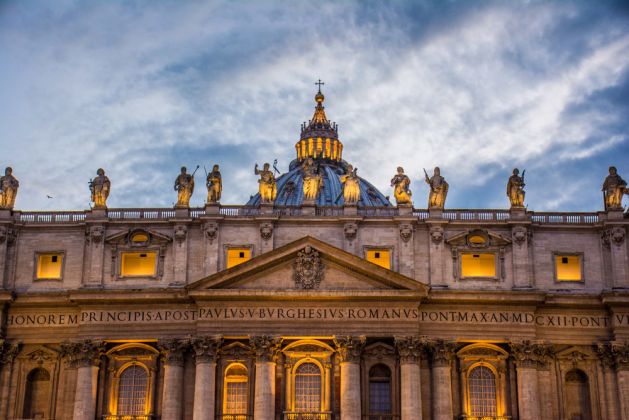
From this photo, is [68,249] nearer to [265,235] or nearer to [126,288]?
[126,288]

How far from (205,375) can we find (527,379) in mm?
17860

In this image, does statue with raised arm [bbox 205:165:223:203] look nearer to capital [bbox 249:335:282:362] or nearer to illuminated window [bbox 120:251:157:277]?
illuminated window [bbox 120:251:157:277]

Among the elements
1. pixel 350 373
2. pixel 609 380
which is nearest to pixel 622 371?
pixel 609 380

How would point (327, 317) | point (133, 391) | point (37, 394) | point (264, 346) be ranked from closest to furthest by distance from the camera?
point (264, 346)
point (327, 317)
point (133, 391)
point (37, 394)

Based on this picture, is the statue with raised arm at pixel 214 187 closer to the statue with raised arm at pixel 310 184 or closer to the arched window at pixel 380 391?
the statue with raised arm at pixel 310 184

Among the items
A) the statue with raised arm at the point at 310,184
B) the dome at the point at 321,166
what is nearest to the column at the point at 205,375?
the statue with raised arm at the point at 310,184

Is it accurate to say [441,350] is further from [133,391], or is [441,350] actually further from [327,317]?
[133,391]

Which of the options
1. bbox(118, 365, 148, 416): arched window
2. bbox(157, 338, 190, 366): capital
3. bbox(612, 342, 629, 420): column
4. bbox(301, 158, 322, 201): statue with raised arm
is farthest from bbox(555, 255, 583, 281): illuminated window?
bbox(118, 365, 148, 416): arched window

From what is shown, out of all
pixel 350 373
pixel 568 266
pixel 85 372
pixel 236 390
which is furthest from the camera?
pixel 568 266

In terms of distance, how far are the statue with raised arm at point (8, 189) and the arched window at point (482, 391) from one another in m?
29.0

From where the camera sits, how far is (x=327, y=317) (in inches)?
2430

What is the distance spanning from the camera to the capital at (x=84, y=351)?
202 ft

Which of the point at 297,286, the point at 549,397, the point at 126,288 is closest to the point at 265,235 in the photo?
the point at 297,286

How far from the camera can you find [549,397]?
6181 centimetres
